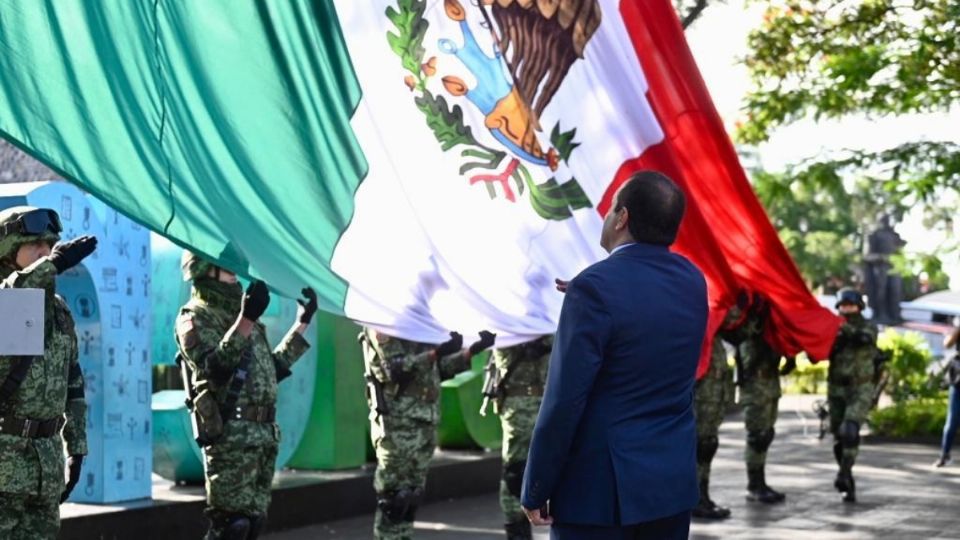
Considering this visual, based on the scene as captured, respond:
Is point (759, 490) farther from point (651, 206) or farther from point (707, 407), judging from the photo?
point (651, 206)

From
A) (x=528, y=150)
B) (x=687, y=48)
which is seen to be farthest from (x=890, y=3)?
(x=528, y=150)

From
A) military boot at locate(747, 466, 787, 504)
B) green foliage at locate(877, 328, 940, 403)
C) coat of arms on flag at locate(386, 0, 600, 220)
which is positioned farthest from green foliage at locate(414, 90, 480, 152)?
green foliage at locate(877, 328, 940, 403)

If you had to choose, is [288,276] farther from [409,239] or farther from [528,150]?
[528,150]

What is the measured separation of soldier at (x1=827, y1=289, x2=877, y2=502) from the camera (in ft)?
45.1

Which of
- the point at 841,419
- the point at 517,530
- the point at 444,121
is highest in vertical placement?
the point at 444,121

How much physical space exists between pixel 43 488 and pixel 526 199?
2639mm

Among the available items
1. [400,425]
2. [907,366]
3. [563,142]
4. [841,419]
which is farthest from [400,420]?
[907,366]

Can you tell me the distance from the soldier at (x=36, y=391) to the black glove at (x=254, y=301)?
909 mm

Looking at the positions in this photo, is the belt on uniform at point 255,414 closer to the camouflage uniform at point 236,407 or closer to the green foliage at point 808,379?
the camouflage uniform at point 236,407

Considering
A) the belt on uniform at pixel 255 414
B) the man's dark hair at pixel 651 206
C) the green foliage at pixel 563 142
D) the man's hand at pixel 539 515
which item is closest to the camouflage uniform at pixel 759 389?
the green foliage at pixel 563 142

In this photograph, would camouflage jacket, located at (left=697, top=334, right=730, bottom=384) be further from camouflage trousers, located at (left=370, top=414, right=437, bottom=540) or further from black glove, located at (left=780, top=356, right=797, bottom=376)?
camouflage trousers, located at (left=370, top=414, right=437, bottom=540)

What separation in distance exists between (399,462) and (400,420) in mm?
240

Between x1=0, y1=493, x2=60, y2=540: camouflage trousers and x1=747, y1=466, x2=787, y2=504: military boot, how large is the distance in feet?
26.6

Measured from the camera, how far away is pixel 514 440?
33.5ft
